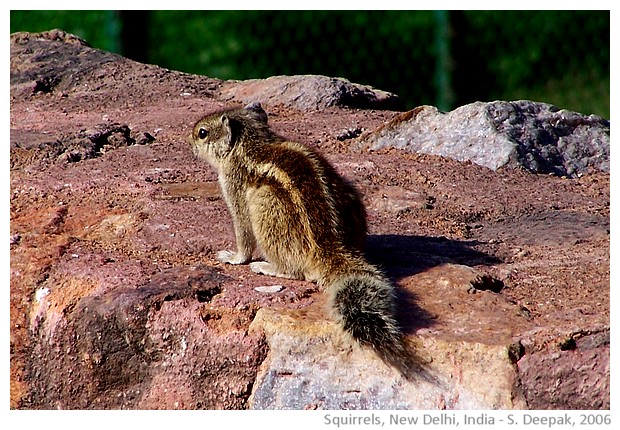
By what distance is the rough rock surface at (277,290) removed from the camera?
405 cm

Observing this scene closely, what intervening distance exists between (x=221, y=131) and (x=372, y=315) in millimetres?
1583

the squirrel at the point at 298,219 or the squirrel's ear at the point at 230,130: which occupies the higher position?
the squirrel's ear at the point at 230,130

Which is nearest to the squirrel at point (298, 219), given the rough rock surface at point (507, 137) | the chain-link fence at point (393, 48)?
the rough rock surface at point (507, 137)

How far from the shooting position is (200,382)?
438cm

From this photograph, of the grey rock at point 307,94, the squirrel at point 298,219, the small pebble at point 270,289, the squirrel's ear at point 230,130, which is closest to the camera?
the squirrel at point 298,219

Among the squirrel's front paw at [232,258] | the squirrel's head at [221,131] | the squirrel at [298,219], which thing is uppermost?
the squirrel's head at [221,131]

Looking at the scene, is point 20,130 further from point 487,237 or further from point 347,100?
point 487,237

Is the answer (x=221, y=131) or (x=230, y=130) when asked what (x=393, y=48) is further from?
(x=230, y=130)

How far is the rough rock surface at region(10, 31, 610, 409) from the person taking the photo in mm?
4047

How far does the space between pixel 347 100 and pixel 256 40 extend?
4.33 m

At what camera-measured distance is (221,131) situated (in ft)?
17.4

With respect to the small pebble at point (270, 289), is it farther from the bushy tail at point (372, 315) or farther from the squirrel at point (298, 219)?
the bushy tail at point (372, 315)

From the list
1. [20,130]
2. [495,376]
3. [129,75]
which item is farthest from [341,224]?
[129,75]

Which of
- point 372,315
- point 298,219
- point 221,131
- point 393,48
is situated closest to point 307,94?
point 221,131
